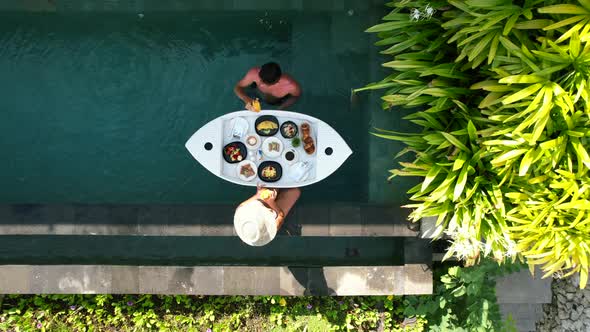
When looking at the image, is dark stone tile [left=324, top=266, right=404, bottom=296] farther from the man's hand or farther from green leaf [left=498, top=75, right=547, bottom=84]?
green leaf [left=498, top=75, right=547, bottom=84]

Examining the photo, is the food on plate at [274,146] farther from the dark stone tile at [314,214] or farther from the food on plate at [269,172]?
the dark stone tile at [314,214]

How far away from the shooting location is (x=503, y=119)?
10.8 ft

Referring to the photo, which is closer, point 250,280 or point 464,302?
point 250,280

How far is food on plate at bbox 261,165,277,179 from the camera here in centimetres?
411

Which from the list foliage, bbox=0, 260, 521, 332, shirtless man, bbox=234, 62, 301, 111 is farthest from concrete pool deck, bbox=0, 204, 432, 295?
shirtless man, bbox=234, 62, 301, 111

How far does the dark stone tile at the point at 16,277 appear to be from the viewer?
423 cm

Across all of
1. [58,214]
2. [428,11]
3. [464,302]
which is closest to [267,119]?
[428,11]

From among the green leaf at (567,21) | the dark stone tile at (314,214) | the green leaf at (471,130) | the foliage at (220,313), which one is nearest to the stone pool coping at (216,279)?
the foliage at (220,313)

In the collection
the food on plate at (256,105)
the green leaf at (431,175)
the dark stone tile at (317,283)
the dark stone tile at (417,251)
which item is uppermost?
the food on plate at (256,105)

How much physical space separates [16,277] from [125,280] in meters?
1.03

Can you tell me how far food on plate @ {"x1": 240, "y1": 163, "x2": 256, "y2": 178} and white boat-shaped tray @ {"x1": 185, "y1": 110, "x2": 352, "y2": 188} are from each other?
0.05 metres

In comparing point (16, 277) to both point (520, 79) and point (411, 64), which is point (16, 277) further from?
point (520, 79)

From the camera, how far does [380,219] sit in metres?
4.10

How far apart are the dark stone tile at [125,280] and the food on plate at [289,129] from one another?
1847 mm
